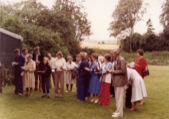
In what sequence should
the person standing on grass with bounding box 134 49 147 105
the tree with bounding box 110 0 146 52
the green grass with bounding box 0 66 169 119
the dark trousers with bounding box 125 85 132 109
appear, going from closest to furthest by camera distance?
the green grass with bounding box 0 66 169 119
the dark trousers with bounding box 125 85 132 109
the person standing on grass with bounding box 134 49 147 105
the tree with bounding box 110 0 146 52

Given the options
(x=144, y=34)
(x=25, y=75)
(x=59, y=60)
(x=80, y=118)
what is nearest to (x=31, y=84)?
(x=25, y=75)

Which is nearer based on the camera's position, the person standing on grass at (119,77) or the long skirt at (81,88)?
the person standing on grass at (119,77)

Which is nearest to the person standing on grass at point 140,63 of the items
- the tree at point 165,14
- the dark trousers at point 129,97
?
the dark trousers at point 129,97

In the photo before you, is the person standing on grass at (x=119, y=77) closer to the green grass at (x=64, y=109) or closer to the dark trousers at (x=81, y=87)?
the green grass at (x=64, y=109)

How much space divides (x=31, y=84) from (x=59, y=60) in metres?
1.06

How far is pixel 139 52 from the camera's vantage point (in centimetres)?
855

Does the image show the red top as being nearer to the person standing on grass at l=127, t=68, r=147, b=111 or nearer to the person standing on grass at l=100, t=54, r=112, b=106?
the person standing on grass at l=127, t=68, r=147, b=111

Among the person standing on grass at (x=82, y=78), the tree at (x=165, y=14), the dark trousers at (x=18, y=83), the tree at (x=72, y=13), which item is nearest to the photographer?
the person standing on grass at (x=82, y=78)

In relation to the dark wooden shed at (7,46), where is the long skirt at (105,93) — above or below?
below

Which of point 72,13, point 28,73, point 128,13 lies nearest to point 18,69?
point 28,73

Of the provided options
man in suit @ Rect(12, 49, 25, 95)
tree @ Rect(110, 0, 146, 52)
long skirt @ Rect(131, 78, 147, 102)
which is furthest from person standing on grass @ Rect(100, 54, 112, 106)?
tree @ Rect(110, 0, 146, 52)

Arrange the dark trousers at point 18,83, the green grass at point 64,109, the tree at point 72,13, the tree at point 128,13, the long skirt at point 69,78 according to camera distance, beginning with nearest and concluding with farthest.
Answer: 1. the green grass at point 64,109
2. the dark trousers at point 18,83
3. the long skirt at point 69,78
4. the tree at point 128,13
5. the tree at point 72,13

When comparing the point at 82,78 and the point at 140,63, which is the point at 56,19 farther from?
the point at 140,63

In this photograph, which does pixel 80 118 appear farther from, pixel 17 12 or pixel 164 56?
pixel 17 12
